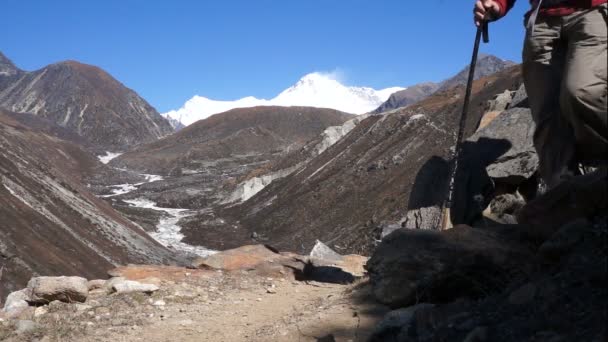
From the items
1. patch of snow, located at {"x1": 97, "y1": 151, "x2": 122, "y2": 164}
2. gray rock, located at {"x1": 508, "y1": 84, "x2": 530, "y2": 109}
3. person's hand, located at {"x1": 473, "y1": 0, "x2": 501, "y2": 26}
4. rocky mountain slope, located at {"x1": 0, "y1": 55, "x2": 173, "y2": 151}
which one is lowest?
person's hand, located at {"x1": 473, "y1": 0, "x2": 501, "y2": 26}

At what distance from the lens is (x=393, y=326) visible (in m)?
3.44

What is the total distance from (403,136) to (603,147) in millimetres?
34459

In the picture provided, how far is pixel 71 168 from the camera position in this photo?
214 ft

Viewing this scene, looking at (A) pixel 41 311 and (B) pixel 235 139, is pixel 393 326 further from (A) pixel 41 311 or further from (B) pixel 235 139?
(B) pixel 235 139

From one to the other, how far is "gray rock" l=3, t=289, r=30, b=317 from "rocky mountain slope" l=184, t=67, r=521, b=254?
54.5ft

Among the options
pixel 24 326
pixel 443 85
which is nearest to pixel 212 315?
pixel 24 326

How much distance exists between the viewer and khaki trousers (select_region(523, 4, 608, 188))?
10.2 feet

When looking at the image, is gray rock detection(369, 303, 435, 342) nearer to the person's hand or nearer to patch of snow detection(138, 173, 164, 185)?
the person's hand

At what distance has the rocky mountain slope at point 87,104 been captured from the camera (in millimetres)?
106188

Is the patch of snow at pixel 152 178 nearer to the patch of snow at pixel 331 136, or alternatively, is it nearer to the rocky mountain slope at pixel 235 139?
the rocky mountain slope at pixel 235 139

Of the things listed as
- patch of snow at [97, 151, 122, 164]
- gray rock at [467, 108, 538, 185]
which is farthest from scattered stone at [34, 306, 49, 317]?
patch of snow at [97, 151, 122, 164]

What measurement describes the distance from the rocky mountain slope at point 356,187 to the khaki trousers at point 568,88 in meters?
18.1

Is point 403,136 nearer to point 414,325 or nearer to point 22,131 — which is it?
point 414,325

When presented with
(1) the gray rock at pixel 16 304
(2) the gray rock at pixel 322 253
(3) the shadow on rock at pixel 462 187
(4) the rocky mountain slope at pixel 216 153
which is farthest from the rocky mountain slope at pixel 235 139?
(1) the gray rock at pixel 16 304
